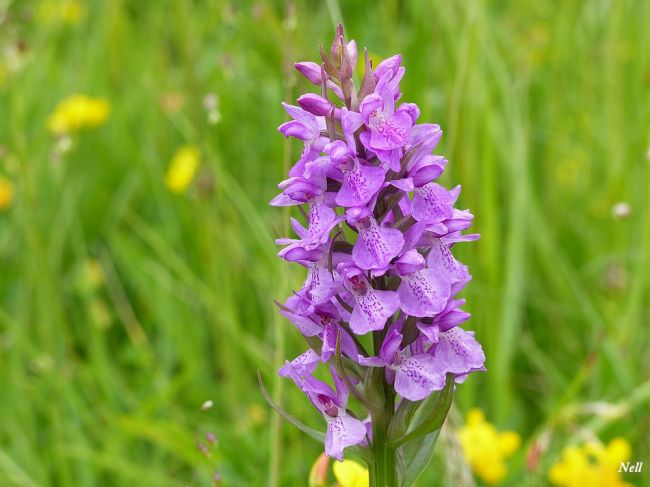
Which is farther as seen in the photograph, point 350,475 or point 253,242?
point 253,242

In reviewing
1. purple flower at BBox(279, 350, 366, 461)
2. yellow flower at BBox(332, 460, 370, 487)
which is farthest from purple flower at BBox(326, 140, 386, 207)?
yellow flower at BBox(332, 460, 370, 487)

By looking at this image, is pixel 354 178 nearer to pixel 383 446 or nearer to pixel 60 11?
pixel 383 446

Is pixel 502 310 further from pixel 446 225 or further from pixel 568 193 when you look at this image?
pixel 446 225

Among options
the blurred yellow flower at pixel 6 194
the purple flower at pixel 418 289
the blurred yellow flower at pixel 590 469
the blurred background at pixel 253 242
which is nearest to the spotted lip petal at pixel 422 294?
the purple flower at pixel 418 289

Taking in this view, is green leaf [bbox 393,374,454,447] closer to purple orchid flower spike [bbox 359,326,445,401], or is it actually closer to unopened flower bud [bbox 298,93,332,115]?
purple orchid flower spike [bbox 359,326,445,401]

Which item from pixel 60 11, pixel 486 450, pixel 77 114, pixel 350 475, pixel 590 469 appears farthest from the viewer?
pixel 77 114

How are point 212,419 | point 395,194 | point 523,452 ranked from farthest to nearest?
1. point 212,419
2. point 523,452
3. point 395,194

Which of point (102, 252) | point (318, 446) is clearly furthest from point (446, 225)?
point (102, 252)

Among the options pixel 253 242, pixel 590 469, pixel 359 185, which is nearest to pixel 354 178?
pixel 359 185
